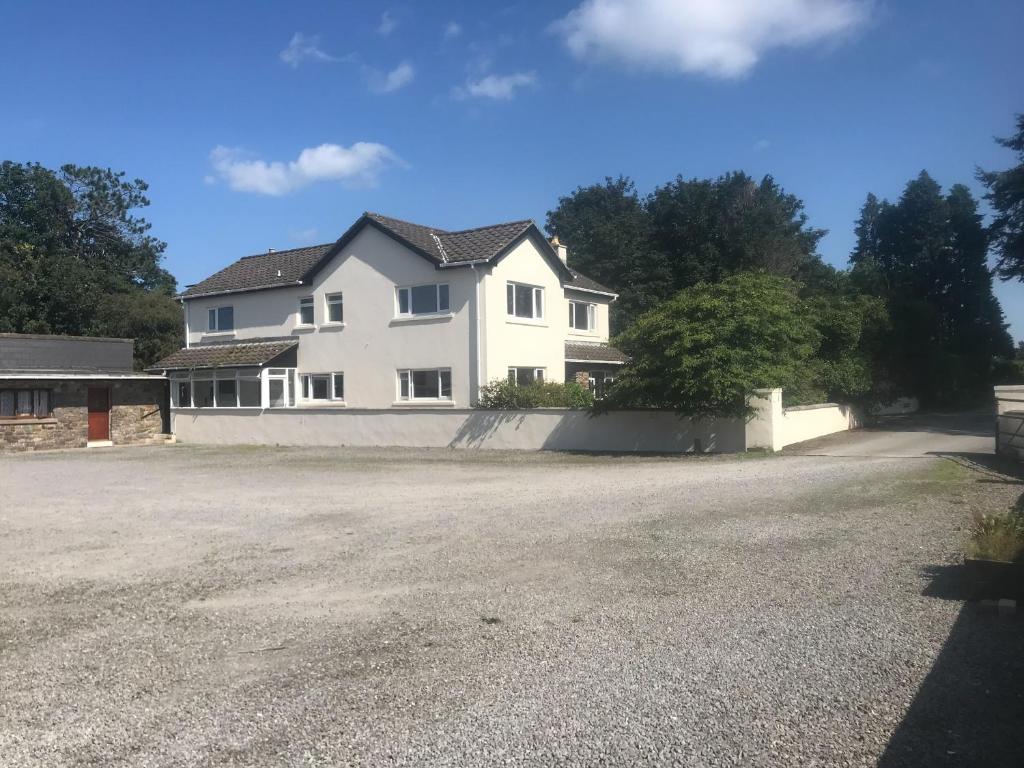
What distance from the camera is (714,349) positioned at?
2178 cm

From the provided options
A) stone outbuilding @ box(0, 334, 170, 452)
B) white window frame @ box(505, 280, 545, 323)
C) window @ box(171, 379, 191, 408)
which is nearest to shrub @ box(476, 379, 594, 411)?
white window frame @ box(505, 280, 545, 323)

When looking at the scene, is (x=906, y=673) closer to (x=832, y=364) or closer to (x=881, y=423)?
(x=832, y=364)

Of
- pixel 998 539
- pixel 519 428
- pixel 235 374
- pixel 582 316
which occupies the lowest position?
pixel 998 539

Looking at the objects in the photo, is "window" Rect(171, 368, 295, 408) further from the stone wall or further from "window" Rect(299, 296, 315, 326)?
"window" Rect(299, 296, 315, 326)

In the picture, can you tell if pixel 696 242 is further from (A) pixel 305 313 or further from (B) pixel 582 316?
(A) pixel 305 313

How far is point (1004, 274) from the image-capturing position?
38.2 m

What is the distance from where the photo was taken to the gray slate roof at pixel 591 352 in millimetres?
34125

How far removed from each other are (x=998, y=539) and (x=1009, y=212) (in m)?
35.0

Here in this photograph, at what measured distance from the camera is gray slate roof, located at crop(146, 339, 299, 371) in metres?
33.2

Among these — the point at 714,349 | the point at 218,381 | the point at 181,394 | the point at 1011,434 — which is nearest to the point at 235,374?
A: the point at 218,381

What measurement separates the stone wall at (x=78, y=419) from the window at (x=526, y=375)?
49.4 feet

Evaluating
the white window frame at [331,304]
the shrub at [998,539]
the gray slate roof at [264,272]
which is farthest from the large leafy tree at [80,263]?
the shrub at [998,539]

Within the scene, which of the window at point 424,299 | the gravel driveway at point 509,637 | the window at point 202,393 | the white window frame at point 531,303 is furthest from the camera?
the window at point 202,393

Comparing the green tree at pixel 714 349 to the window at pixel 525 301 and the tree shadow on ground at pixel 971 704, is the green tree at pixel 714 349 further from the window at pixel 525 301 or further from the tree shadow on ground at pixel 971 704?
the tree shadow on ground at pixel 971 704
